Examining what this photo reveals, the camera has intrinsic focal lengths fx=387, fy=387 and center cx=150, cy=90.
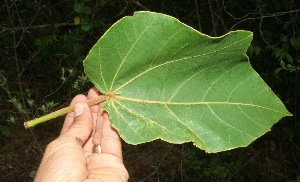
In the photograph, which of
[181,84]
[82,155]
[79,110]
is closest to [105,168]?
[82,155]

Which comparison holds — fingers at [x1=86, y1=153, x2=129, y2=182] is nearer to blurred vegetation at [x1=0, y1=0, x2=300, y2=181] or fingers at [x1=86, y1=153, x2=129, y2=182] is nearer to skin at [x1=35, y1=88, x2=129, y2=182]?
skin at [x1=35, y1=88, x2=129, y2=182]

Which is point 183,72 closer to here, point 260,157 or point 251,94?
point 251,94

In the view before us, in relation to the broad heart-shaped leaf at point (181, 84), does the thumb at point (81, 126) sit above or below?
below

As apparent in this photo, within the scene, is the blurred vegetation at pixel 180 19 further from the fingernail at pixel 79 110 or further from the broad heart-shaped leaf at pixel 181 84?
the broad heart-shaped leaf at pixel 181 84

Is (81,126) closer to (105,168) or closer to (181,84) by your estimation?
(105,168)

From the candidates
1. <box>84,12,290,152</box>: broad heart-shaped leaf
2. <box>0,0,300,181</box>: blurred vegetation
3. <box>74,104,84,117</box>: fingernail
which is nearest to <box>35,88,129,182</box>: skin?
<box>74,104,84,117</box>: fingernail

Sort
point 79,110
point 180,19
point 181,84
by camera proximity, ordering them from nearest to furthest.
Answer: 1. point 181,84
2. point 79,110
3. point 180,19

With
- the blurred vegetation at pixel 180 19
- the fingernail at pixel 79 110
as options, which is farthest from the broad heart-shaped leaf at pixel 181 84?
the blurred vegetation at pixel 180 19
